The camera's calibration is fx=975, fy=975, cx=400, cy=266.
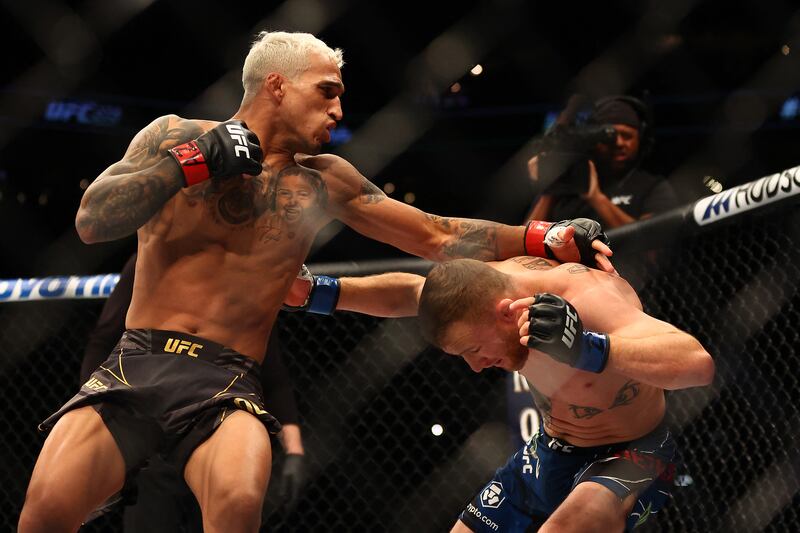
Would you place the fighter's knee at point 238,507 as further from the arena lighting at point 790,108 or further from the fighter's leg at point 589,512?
the arena lighting at point 790,108

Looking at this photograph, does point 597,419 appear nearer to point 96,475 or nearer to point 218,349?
point 218,349

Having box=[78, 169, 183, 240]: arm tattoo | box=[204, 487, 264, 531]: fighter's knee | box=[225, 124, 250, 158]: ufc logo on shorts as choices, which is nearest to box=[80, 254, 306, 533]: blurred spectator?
box=[204, 487, 264, 531]: fighter's knee

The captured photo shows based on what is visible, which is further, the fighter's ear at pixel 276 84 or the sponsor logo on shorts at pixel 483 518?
the sponsor logo on shorts at pixel 483 518

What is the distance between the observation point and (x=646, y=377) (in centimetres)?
182

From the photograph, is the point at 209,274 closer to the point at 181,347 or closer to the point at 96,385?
the point at 181,347

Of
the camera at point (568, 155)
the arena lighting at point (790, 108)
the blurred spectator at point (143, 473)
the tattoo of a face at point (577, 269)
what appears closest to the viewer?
the tattoo of a face at point (577, 269)

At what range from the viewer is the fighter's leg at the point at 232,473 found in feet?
5.74

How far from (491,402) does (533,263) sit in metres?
1.38

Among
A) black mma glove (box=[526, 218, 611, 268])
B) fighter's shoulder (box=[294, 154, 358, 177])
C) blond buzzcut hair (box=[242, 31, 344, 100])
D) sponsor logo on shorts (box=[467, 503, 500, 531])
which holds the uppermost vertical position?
blond buzzcut hair (box=[242, 31, 344, 100])

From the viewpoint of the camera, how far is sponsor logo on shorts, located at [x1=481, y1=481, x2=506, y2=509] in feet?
7.65

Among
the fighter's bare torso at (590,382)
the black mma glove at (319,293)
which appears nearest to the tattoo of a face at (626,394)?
the fighter's bare torso at (590,382)

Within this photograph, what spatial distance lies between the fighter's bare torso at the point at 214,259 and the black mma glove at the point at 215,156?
145mm

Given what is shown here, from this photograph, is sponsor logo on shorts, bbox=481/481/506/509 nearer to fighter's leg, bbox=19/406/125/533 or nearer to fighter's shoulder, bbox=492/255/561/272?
fighter's shoulder, bbox=492/255/561/272

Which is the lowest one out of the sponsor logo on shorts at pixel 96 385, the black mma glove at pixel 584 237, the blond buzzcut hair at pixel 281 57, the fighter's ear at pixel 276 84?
the sponsor logo on shorts at pixel 96 385
